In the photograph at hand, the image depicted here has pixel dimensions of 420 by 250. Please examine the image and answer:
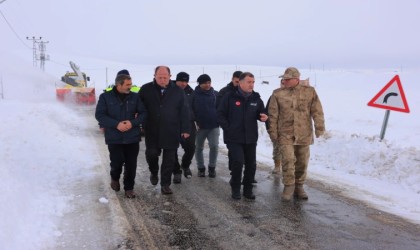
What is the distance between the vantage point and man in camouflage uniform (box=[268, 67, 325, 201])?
241 inches

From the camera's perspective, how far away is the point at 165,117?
628 cm

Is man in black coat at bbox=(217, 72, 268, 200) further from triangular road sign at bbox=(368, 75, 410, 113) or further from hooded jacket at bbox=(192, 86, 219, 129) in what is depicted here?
triangular road sign at bbox=(368, 75, 410, 113)

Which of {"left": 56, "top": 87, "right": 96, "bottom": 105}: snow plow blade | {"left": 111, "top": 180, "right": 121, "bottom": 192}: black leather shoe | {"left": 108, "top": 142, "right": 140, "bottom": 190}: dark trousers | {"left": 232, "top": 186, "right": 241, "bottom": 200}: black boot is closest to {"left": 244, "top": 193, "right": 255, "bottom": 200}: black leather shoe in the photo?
{"left": 232, "top": 186, "right": 241, "bottom": 200}: black boot

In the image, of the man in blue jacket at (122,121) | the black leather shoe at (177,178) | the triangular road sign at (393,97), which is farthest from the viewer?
the triangular road sign at (393,97)

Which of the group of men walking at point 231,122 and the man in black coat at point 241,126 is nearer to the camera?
the group of men walking at point 231,122

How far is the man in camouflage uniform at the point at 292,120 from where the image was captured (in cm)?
613

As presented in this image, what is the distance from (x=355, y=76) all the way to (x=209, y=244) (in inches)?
1853

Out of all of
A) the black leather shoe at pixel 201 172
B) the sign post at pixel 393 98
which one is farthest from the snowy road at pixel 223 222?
the sign post at pixel 393 98

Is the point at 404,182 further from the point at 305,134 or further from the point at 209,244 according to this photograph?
the point at 209,244

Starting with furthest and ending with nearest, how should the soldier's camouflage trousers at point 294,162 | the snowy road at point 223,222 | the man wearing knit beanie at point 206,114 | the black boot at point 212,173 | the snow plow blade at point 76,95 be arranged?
the snow plow blade at point 76,95 → the black boot at point 212,173 → the man wearing knit beanie at point 206,114 → the soldier's camouflage trousers at point 294,162 → the snowy road at point 223,222

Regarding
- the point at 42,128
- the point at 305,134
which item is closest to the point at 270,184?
the point at 305,134

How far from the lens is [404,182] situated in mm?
7031

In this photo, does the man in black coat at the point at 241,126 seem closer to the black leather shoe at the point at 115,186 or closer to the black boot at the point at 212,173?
the black boot at the point at 212,173

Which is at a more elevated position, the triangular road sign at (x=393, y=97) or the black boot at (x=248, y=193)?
the triangular road sign at (x=393, y=97)
